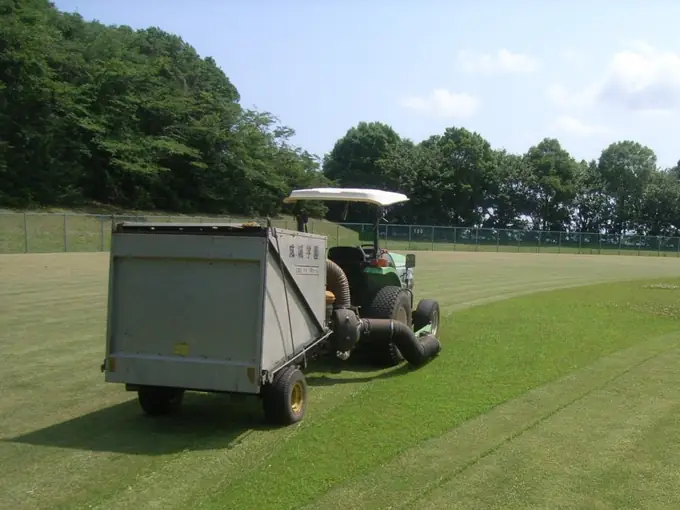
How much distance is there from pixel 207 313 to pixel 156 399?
4.13 feet

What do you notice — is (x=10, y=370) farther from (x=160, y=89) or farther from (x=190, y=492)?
(x=160, y=89)

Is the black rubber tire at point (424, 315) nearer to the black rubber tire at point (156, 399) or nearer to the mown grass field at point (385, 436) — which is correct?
the mown grass field at point (385, 436)

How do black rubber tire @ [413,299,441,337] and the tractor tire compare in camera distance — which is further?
black rubber tire @ [413,299,441,337]

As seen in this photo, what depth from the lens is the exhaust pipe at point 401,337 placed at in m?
8.93

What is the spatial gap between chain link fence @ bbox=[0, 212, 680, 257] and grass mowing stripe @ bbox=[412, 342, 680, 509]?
29702 millimetres

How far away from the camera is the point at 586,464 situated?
18.8 ft

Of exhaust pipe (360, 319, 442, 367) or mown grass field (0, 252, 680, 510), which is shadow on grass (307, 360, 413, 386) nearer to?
mown grass field (0, 252, 680, 510)

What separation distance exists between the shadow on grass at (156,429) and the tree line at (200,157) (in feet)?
139

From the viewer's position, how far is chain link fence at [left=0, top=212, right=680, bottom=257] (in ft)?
116

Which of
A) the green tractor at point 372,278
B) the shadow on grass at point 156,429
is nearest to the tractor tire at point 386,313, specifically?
the green tractor at point 372,278

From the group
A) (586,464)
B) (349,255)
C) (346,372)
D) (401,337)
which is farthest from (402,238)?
(586,464)

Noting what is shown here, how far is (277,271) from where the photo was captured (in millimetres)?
6641

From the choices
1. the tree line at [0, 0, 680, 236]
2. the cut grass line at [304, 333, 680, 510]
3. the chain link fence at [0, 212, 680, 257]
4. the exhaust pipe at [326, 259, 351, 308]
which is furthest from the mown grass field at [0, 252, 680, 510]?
the tree line at [0, 0, 680, 236]

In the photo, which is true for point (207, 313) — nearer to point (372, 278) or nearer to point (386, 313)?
point (386, 313)
